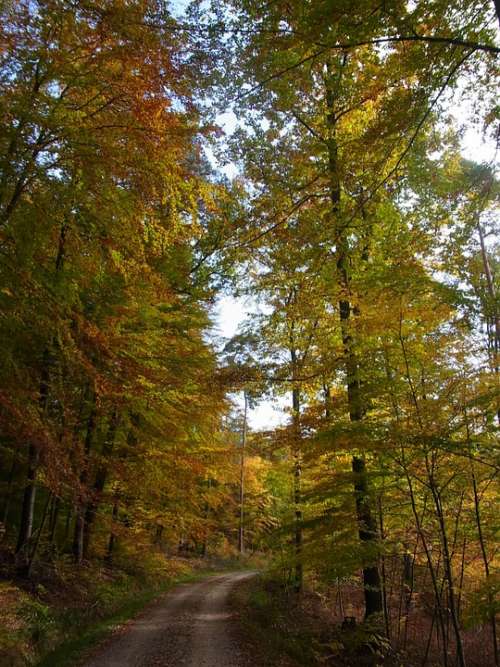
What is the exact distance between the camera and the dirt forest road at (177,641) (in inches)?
294

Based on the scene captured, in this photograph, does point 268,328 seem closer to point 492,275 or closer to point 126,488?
point 126,488

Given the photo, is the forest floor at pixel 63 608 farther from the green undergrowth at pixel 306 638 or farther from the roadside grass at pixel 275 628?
the green undergrowth at pixel 306 638

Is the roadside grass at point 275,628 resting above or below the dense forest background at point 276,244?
below

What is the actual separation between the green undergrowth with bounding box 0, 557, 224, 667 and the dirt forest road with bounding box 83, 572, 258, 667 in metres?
0.44

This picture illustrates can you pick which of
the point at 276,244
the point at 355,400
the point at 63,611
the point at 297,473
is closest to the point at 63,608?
the point at 63,611

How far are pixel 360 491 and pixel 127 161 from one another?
6.84 m

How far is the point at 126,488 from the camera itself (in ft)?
40.7

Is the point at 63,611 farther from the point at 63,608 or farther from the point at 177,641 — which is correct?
the point at 177,641

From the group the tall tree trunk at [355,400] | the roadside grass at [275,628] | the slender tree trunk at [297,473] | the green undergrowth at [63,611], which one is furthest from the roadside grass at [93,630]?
the tall tree trunk at [355,400]

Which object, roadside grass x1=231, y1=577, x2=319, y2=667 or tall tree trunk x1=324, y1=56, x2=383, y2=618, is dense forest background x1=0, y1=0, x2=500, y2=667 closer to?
tall tree trunk x1=324, y1=56, x2=383, y2=618

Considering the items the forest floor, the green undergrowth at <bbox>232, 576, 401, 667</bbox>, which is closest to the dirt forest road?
the forest floor

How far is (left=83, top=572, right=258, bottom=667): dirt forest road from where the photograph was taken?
7469 mm

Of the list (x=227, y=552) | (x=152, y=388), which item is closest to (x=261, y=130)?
(x=152, y=388)

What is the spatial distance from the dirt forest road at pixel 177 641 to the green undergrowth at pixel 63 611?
1.46 ft
